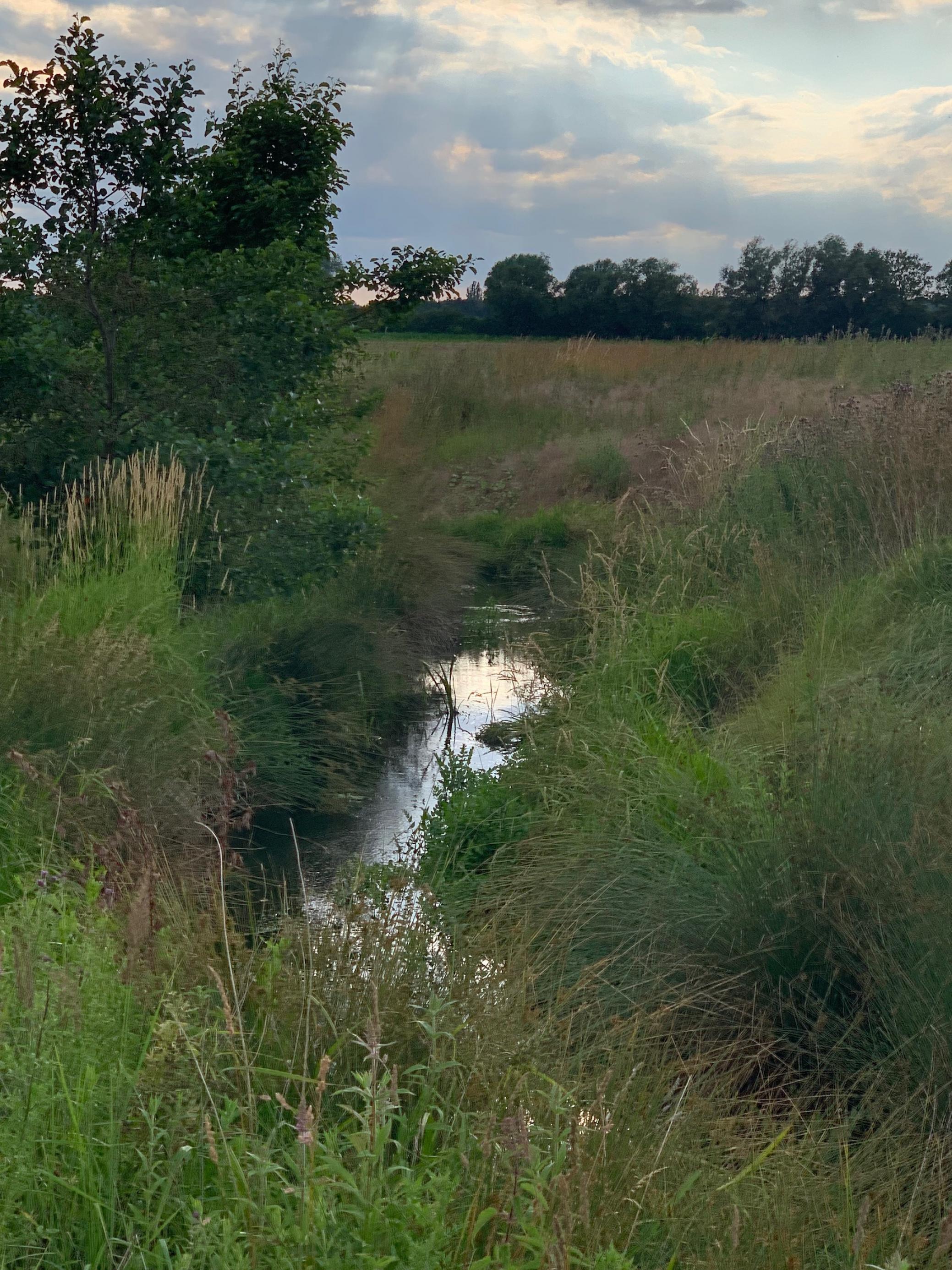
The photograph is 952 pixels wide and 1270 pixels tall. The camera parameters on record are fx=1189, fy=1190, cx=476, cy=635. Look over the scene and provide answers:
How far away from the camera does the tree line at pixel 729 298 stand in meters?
30.2

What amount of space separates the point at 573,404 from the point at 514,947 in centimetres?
1638

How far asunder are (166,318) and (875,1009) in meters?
6.46

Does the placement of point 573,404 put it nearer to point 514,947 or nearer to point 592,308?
point 592,308

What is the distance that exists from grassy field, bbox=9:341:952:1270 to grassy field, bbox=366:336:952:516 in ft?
21.2

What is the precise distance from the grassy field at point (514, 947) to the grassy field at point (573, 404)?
21.2 ft

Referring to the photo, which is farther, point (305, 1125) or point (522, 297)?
point (522, 297)

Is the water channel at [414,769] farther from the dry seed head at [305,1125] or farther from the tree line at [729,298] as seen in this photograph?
the tree line at [729,298]

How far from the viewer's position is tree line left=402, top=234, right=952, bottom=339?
30.2m

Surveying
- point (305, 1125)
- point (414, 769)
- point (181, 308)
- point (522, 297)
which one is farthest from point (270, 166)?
point (522, 297)

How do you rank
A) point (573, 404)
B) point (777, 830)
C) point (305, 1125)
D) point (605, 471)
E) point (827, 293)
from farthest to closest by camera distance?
point (827, 293)
point (573, 404)
point (605, 471)
point (777, 830)
point (305, 1125)

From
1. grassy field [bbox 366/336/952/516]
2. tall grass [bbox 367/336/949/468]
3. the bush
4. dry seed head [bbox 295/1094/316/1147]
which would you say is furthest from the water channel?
tall grass [bbox 367/336/949/468]

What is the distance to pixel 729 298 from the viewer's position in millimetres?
31891

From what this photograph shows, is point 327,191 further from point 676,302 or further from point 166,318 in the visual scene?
point 676,302

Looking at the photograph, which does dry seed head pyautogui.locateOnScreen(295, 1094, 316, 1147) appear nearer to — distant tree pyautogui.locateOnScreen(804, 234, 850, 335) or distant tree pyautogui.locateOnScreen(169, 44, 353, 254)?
distant tree pyautogui.locateOnScreen(169, 44, 353, 254)
